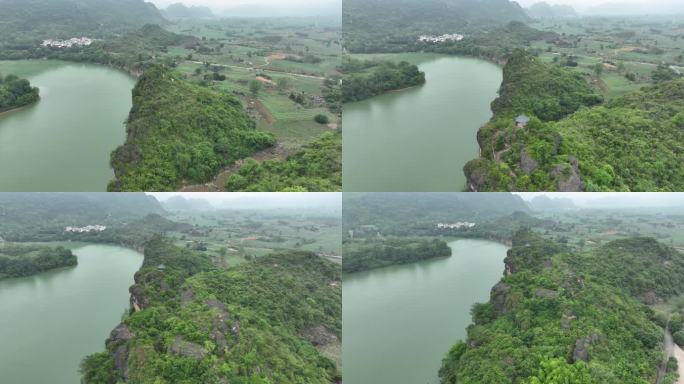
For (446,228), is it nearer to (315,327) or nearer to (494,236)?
(494,236)

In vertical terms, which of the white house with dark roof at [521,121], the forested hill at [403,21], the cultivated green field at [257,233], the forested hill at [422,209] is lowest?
the cultivated green field at [257,233]

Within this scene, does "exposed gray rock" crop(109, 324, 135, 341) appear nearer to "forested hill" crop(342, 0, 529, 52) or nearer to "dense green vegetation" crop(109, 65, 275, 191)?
"dense green vegetation" crop(109, 65, 275, 191)

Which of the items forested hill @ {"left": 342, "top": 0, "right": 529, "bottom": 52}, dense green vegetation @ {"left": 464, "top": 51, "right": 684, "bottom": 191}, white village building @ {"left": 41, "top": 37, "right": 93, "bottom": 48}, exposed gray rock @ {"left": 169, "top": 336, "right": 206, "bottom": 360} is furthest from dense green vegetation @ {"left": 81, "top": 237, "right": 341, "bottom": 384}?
white village building @ {"left": 41, "top": 37, "right": 93, "bottom": 48}

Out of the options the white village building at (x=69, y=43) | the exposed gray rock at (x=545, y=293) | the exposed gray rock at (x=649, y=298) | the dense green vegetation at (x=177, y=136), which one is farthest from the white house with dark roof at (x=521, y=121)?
the white village building at (x=69, y=43)

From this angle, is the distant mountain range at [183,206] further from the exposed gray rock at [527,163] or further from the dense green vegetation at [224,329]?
the exposed gray rock at [527,163]

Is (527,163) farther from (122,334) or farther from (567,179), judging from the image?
(122,334)

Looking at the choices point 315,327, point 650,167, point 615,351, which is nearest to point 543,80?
point 650,167

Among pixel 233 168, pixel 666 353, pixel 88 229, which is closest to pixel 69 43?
pixel 88 229
